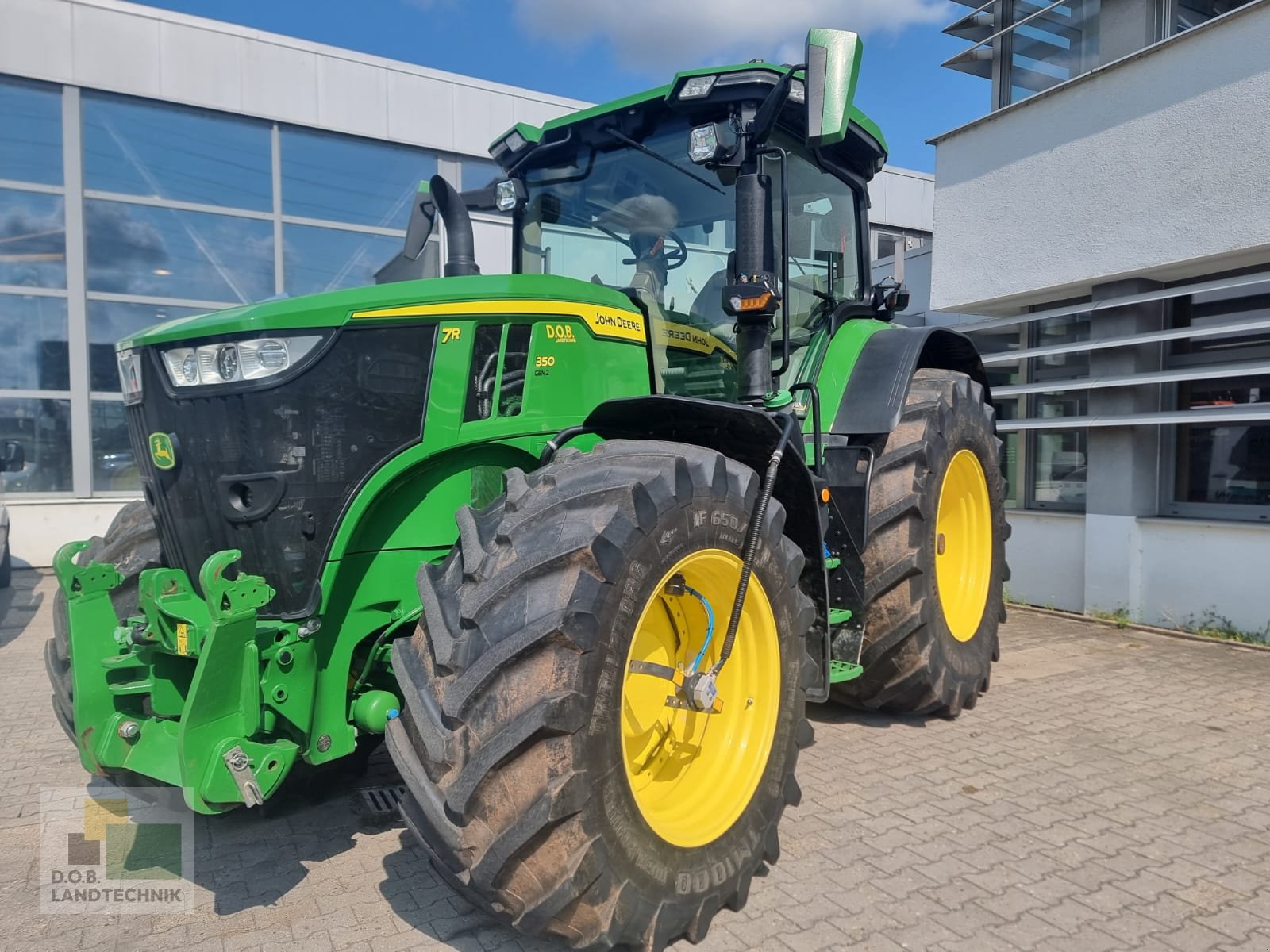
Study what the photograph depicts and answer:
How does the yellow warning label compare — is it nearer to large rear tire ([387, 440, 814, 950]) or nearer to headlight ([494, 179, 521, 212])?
large rear tire ([387, 440, 814, 950])

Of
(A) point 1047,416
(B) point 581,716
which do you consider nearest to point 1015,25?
(A) point 1047,416

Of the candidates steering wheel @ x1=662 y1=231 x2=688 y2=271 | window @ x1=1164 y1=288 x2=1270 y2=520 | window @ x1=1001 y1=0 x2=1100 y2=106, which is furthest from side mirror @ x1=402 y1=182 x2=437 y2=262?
window @ x1=1001 y1=0 x2=1100 y2=106

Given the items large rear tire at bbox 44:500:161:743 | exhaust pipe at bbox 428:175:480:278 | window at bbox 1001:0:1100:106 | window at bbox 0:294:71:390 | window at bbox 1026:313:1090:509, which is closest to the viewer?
large rear tire at bbox 44:500:161:743

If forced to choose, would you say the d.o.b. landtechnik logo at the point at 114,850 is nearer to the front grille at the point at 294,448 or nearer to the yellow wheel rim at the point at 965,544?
the front grille at the point at 294,448

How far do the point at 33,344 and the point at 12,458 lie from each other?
1.30 metres

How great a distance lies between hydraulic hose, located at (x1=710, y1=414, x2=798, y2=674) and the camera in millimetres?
2652

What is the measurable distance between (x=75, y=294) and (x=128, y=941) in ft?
30.3

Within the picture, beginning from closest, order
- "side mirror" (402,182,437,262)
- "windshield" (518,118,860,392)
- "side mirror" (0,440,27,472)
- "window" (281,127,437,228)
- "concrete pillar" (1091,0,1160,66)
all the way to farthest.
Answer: "windshield" (518,118,860,392), "side mirror" (402,182,437,262), "concrete pillar" (1091,0,1160,66), "side mirror" (0,440,27,472), "window" (281,127,437,228)

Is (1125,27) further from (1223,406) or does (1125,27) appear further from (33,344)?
(33,344)

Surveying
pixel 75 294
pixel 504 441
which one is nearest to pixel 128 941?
pixel 504 441

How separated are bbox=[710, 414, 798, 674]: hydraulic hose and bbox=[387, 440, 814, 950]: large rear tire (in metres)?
0.04

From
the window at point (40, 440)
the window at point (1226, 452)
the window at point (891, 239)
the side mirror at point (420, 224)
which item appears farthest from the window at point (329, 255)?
the window at point (1226, 452)

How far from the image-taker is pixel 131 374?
9.72 feet

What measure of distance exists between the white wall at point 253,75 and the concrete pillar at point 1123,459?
8038 mm
